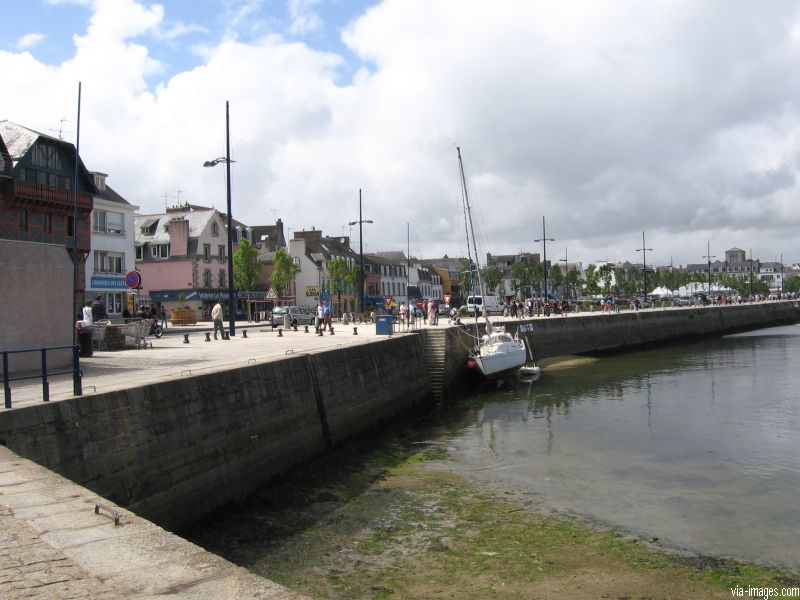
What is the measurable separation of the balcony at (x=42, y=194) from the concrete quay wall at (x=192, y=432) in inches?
999

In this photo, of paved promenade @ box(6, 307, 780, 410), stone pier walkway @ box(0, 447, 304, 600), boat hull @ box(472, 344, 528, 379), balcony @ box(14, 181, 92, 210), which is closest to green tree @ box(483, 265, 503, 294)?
balcony @ box(14, 181, 92, 210)

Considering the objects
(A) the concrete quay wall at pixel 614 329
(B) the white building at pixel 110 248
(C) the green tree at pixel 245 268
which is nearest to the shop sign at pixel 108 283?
(B) the white building at pixel 110 248

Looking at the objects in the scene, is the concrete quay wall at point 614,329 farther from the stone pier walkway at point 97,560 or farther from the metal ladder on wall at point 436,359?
the stone pier walkway at point 97,560

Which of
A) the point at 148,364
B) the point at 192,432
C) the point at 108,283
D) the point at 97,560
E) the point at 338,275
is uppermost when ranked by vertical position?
the point at 338,275

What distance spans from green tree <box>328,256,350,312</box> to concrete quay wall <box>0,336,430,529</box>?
61.5 meters

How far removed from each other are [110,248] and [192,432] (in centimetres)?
4199

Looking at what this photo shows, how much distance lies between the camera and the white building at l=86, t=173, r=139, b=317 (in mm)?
50309

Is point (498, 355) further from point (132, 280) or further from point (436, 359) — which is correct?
point (132, 280)

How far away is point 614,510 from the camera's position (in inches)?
555

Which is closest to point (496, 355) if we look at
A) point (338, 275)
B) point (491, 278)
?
point (338, 275)

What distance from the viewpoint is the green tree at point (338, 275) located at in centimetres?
8338

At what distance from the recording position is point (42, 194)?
39531 millimetres

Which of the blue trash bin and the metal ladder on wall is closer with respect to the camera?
the metal ladder on wall

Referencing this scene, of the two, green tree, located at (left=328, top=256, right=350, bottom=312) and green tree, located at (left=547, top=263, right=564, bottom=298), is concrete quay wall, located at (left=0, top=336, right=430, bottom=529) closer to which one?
green tree, located at (left=328, top=256, right=350, bottom=312)
